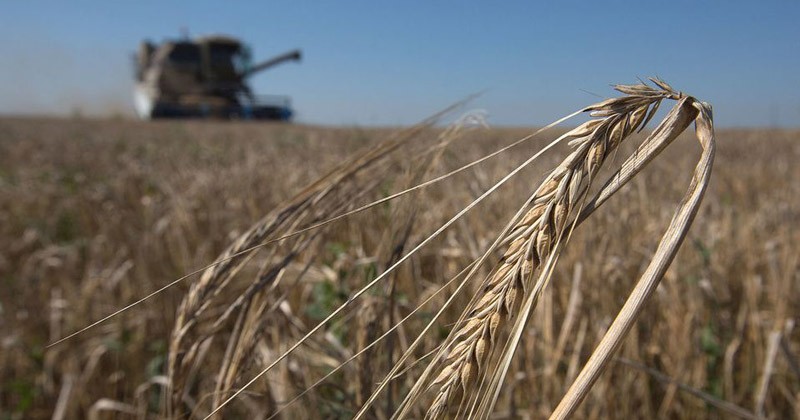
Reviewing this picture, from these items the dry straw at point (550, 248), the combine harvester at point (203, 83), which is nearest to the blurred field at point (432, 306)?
the dry straw at point (550, 248)

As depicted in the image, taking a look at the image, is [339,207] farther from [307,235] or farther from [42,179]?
[42,179]

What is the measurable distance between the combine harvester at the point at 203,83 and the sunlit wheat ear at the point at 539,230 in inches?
949

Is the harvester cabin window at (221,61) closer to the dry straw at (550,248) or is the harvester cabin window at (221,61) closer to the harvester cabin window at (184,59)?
the harvester cabin window at (184,59)

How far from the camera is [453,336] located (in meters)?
0.50

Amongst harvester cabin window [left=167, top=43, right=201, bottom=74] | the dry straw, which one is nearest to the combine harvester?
harvester cabin window [left=167, top=43, right=201, bottom=74]

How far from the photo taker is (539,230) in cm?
47

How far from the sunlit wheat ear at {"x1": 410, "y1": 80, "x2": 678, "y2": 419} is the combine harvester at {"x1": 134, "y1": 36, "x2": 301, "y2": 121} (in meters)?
24.1

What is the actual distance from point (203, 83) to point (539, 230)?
83.4ft

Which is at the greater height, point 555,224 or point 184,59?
point 184,59

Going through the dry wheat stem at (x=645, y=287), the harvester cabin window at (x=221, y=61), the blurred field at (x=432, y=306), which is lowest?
the blurred field at (x=432, y=306)

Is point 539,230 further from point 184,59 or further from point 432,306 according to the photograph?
point 184,59

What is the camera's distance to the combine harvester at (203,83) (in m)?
23.5

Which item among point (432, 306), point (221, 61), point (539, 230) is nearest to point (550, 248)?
point (539, 230)

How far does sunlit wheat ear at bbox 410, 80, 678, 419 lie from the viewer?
463mm
